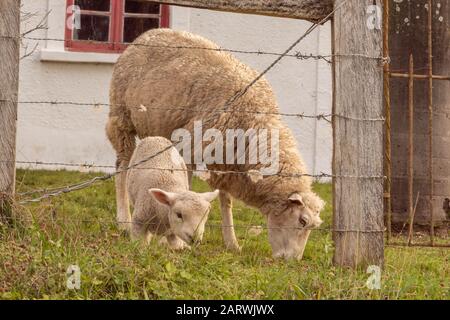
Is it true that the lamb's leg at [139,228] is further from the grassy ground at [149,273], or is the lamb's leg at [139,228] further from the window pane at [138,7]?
the window pane at [138,7]

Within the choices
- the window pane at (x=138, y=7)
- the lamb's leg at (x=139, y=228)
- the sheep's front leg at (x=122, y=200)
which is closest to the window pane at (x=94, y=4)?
the window pane at (x=138, y=7)

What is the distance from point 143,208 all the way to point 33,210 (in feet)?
4.22

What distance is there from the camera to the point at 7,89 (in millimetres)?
5535

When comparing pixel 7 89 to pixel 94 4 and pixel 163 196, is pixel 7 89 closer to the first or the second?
pixel 163 196

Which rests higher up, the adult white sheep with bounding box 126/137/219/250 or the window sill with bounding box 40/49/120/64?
the window sill with bounding box 40/49/120/64

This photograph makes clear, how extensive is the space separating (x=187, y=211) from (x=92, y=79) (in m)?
5.29

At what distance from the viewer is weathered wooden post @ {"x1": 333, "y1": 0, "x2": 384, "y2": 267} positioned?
5.60 meters

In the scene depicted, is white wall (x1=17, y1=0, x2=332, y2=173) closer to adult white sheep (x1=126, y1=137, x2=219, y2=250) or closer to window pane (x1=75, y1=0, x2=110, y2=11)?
window pane (x1=75, y1=0, x2=110, y2=11)

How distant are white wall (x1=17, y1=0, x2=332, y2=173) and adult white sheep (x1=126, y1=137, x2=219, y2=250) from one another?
12.8 ft

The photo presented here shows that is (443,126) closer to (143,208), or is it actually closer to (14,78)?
(143,208)

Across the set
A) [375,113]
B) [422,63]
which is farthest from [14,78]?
[422,63]

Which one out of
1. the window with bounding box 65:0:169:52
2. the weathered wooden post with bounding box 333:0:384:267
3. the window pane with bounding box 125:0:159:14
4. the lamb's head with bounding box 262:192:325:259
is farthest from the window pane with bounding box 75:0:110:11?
the weathered wooden post with bounding box 333:0:384:267

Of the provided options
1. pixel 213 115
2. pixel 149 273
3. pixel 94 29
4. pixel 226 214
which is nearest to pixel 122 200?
pixel 226 214

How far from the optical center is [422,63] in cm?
847
